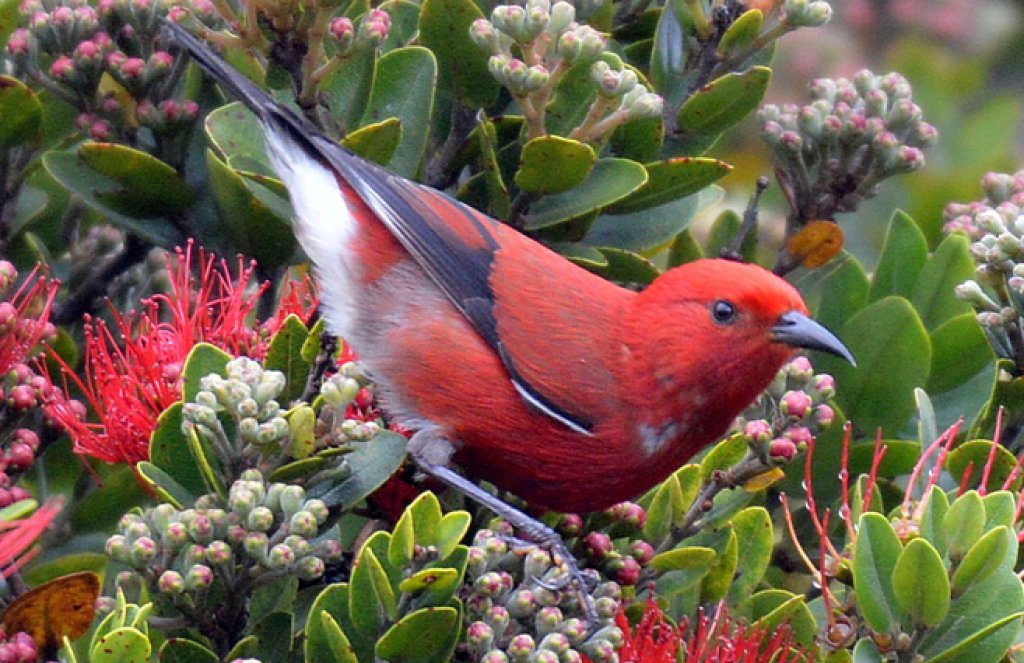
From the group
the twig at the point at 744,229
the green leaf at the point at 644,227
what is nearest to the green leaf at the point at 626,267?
the green leaf at the point at 644,227

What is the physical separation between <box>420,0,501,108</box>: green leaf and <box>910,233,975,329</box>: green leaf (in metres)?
1.35

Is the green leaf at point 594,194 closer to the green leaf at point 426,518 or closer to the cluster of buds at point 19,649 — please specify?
the green leaf at point 426,518

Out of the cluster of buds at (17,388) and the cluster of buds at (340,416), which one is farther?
the cluster of buds at (17,388)

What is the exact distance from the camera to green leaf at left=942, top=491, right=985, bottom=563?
9.13 feet

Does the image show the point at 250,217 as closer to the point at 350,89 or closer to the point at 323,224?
the point at 323,224

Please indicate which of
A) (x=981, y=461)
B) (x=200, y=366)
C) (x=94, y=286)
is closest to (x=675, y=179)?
(x=981, y=461)

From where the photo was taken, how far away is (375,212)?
13.3 feet

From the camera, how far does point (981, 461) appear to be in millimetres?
3533

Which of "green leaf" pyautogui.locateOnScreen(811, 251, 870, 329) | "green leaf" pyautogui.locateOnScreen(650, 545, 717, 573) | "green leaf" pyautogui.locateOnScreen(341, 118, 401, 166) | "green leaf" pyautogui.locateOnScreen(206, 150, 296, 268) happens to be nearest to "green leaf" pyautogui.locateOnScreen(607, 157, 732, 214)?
"green leaf" pyautogui.locateOnScreen(811, 251, 870, 329)

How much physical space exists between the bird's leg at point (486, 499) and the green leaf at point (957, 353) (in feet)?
4.19

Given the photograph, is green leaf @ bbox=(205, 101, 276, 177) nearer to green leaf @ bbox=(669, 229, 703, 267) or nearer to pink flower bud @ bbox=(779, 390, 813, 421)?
green leaf @ bbox=(669, 229, 703, 267)

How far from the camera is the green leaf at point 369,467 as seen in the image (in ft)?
9.77

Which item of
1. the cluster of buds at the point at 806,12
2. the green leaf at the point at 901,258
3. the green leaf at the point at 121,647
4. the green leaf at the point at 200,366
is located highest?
the cluster of buds at the point at 806,12

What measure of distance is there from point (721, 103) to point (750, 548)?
1.27 metres
